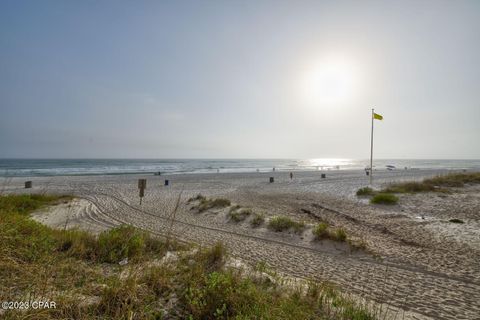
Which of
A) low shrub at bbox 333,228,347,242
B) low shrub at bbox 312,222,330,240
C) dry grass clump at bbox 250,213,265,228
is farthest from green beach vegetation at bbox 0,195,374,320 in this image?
dry grass clump at bbox 250,213,265,228

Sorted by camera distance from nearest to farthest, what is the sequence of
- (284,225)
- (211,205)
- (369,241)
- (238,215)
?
(369,241) → (284,225) → (238,215) → (211,205)

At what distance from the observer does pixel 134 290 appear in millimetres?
2867

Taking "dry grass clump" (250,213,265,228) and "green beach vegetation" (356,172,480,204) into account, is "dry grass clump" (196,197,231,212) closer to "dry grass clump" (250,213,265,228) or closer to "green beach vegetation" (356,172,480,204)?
"dry grass clump" (250,213,265,228)

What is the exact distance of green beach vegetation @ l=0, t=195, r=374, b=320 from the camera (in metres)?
2.58

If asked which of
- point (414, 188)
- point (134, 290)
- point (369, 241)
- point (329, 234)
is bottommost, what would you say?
point (369, 241)

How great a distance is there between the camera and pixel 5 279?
2879 mm

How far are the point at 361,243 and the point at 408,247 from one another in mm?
1669

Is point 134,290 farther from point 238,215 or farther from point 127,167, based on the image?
point 127,167

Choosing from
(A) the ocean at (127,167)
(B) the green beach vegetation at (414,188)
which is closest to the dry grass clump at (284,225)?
(B) the green beach vegetation at (414,188)

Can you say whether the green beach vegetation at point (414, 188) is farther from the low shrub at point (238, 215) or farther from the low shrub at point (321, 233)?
the low shrub at point (238, 215)

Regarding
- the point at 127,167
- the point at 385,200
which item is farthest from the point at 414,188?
the point at 127,167

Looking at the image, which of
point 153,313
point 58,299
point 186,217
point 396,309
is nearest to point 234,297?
point 153,313

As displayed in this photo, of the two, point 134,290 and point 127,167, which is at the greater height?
point 134,290

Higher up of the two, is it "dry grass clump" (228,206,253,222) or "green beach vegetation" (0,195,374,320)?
"green beach vegetation" (0,195,374,320)
